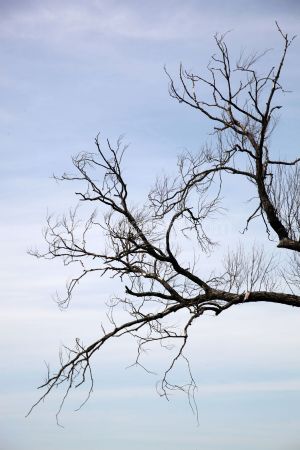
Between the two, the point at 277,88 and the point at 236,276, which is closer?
the point at 277,88

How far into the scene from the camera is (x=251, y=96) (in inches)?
393

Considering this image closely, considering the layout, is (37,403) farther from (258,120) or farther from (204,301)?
(258,120)

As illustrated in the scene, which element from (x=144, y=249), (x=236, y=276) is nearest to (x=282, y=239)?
(x=236, y=276)

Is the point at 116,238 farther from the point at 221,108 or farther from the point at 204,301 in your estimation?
the point at 221,108

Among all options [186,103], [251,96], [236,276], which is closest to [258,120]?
[251,96]

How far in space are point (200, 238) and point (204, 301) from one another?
1220mm

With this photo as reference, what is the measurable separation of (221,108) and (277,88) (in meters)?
1.12

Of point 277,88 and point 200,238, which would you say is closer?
point 277,88

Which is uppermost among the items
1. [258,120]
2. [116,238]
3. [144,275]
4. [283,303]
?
[258,120]

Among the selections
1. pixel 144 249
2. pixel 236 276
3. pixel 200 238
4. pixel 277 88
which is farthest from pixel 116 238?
pixel 277 88

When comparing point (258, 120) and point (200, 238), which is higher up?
point (258, 120)

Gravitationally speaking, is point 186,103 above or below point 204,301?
above

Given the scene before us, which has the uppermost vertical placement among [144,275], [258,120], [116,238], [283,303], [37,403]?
[258,120]

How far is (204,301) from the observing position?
10.3 meters
